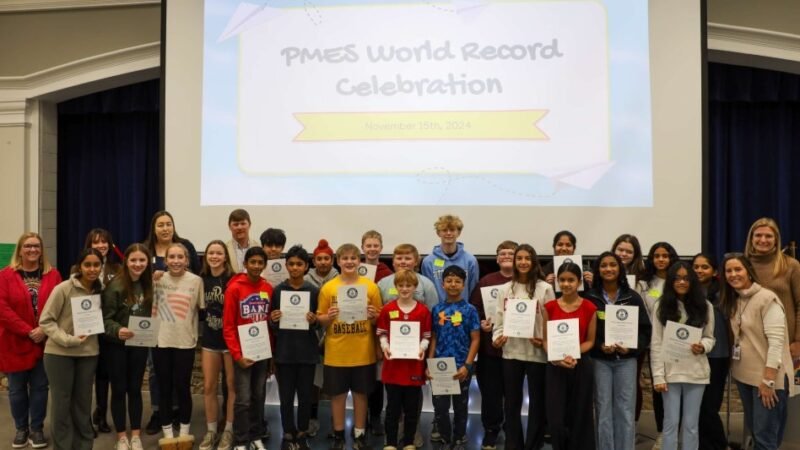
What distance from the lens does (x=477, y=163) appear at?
5.28 meters

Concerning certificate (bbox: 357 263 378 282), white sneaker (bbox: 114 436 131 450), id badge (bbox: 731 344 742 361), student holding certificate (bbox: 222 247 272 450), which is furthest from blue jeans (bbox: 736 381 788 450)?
white sneaker (bbox: 114 436 131 450)

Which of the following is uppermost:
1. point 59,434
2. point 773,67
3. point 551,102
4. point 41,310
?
point 773,67

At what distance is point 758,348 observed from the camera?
380 cm

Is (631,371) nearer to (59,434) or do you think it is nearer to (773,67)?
(59,434)

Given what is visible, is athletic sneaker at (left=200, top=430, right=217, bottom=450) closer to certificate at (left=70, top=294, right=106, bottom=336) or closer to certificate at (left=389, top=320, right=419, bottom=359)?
certificate at (left=70, top=294, right=106, bottom=336)

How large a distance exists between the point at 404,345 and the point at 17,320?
245cm

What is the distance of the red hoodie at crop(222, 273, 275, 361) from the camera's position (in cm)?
409

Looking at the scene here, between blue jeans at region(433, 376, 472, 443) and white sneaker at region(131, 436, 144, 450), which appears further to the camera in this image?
white sneaker at region(131, 436, 144, 450)

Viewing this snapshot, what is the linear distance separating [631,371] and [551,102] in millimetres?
2251

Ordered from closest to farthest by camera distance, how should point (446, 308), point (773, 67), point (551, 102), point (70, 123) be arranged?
point (446, 308) < point (551, 102) < point (773, 67) < point (70, 123)

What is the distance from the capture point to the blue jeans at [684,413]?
3811 mm

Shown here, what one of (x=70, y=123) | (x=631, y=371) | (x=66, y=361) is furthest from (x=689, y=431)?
(x=70, y=123)

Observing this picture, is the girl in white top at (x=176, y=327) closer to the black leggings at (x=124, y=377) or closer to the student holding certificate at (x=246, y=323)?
the black leggings at (x=124, y=377)

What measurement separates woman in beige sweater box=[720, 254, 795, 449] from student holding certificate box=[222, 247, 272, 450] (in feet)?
9.05
